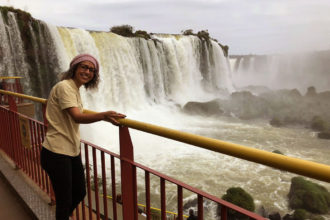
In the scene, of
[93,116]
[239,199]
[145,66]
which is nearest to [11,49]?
[145,66]

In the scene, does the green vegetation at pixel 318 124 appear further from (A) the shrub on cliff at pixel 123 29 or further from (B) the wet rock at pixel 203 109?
(A) the shrub on cliff at pixel 123 29

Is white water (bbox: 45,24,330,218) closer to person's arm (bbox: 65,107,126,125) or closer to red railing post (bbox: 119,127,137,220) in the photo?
red railing post (bbox: 119,127,137,220)

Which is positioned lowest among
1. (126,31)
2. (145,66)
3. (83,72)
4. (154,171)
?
(145,66)

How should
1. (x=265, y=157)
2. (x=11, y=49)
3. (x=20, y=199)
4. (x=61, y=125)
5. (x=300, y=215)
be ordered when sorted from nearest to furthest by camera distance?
(x=265, y=157) → (x=61, y=125) → (x=20, y=199) → (x=300, y=215) → (x=11, y=49)

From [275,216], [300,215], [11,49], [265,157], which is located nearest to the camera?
[265,157]

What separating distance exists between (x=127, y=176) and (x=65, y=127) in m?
0.58

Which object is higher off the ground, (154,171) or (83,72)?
(83,72)

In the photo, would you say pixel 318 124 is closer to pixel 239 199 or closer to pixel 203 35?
pixel 239 199

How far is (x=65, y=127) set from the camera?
1.92m

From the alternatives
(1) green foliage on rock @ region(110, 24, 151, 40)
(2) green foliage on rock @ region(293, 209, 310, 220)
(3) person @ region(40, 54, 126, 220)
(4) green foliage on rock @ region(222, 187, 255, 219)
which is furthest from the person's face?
(1) green foliage on rock @ region(110, 24, 151, 40)

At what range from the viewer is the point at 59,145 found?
6.37 ft

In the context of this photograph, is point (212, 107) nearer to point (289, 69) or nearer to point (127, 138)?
point (127, 138)

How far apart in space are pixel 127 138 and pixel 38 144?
1.86 metres

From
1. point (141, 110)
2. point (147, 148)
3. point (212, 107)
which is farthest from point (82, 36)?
point (212, 107)
